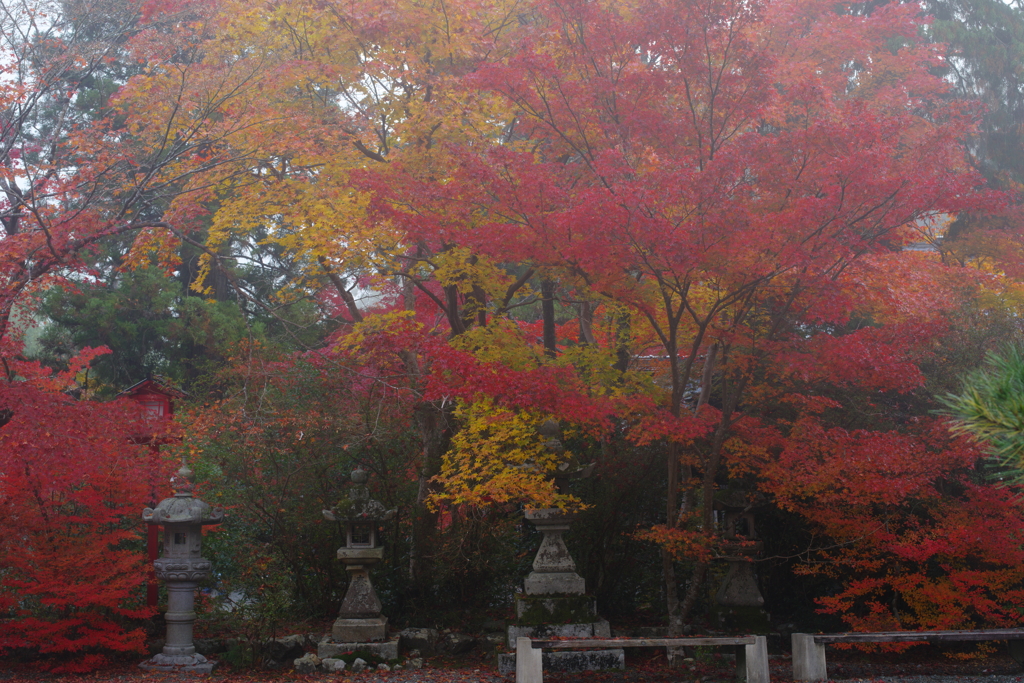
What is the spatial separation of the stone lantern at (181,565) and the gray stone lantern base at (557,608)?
3405mm

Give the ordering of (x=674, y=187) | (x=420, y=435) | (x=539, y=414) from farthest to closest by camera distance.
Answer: (x=420, y=435), (x=539, y=414), (x=674, y=187)

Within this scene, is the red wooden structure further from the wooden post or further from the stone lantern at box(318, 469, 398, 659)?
the wooden post

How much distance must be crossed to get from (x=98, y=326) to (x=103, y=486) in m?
8.07

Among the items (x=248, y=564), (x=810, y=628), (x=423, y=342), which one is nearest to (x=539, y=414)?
(x=423, y=342)

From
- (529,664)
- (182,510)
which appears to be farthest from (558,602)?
(182,510)

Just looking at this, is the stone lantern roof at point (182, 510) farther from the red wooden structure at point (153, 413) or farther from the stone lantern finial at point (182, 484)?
the red wooden structure at point (153, 413)

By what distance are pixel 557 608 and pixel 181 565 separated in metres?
4.15

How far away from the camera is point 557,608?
8.76 meters

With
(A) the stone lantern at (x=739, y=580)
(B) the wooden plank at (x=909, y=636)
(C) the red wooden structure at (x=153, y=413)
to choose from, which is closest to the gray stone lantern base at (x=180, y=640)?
(C) the red wooden structure at (x=153, y=413)

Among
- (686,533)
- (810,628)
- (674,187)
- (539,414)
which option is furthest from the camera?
(810,628)

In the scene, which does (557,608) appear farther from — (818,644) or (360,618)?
(818,644)

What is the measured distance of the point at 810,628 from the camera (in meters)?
10.0

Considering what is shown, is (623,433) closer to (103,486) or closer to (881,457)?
(881,457)

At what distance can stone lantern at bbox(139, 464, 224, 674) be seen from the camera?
27.6 feet
